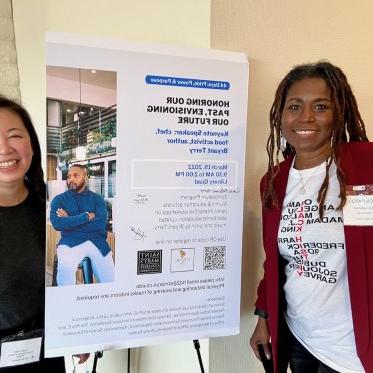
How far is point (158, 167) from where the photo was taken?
1.41 metres

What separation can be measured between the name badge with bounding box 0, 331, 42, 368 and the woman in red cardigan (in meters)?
0.82

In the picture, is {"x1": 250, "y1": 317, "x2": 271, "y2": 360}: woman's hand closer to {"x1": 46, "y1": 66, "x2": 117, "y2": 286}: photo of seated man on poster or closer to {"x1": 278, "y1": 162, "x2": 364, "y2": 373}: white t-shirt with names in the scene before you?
{"x1": 278, "y1": 162, "x2": 364, "y2": 373}: white t-shirt with names

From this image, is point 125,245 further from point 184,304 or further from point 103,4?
point 103,4

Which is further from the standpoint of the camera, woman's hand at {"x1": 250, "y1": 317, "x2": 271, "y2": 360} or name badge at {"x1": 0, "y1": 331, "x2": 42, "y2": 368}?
woman's hand at {"x1": 250, "y1": 317, "x2": 271, "y2": 360}

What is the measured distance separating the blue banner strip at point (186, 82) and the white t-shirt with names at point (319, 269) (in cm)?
44

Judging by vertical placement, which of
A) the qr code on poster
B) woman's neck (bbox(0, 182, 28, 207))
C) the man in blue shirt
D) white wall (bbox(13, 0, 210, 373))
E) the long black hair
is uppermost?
white wall (bbox(13, 0, 210, 373))

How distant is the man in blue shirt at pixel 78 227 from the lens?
1309 mm

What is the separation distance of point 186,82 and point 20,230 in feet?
2.53

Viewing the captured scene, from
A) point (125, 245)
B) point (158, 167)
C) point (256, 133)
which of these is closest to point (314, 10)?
point (256, 133)

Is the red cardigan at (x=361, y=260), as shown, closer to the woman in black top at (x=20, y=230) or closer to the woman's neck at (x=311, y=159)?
the woman's neck at (x=311, y=159)

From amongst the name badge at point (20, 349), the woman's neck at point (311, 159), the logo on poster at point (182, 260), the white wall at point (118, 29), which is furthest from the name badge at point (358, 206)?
the name badge at point (20, 349)

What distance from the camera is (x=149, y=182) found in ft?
4.59

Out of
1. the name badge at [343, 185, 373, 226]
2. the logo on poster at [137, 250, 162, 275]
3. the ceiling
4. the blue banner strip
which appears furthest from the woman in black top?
the name badge at [343, 185, 373, 226]

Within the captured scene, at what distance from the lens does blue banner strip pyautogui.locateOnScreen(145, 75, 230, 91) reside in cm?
138
